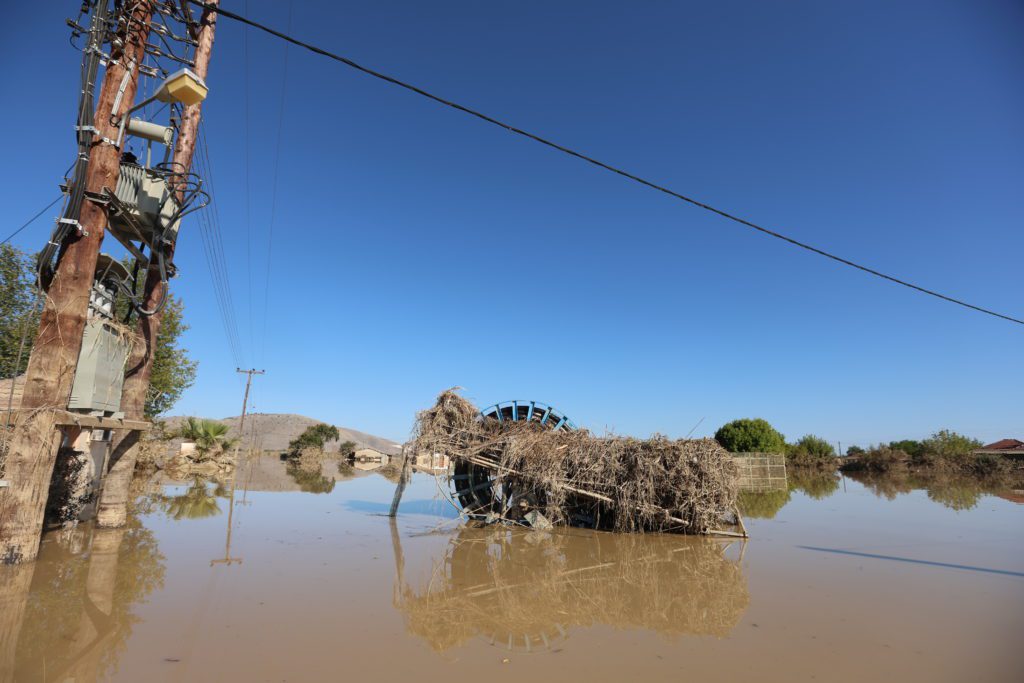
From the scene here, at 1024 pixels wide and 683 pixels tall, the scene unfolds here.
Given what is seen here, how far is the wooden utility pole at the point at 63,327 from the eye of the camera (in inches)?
278

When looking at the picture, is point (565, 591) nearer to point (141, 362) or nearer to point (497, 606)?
point (497, 606)

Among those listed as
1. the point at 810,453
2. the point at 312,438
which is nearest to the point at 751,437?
the point at 810,453

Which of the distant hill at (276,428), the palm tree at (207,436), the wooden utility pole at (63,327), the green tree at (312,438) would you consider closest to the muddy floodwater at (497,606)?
the wooden utility pole at (63,327)

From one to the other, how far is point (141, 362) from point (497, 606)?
990 centimetres

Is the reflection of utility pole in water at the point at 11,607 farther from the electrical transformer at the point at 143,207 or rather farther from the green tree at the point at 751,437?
the green tree at the point at 751,437

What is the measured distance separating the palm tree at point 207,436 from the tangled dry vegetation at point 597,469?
798 inches

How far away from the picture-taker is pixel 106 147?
27.4ft

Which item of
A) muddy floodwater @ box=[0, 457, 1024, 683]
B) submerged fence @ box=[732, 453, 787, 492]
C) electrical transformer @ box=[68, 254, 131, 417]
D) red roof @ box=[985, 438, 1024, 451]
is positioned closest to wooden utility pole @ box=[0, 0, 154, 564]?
electrical transformer @ box=[68, 254, 131, 417]

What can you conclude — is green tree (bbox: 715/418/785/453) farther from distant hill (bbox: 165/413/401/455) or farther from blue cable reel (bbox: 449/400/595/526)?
distant hill (bbox: 165/413/401/455)

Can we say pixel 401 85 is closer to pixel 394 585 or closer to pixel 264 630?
pixel 264 630

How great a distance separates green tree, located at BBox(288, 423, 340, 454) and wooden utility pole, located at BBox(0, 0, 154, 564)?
124ft

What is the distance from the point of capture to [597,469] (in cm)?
1312

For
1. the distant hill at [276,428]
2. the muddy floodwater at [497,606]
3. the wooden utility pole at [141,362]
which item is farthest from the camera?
the distant hill at [276,428]

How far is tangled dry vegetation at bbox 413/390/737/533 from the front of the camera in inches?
508
